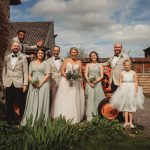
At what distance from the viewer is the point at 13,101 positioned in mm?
9180

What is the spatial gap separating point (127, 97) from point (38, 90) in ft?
6.85

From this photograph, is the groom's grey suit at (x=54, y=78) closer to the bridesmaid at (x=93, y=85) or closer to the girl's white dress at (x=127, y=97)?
the bridesmaid at (x=93, y=85)

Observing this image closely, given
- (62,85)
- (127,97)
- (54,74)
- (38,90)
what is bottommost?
(127,97)

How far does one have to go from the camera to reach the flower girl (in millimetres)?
9070

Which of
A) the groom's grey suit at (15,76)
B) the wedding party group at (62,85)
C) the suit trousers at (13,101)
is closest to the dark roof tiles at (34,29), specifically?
the wedding party group at (62,85)

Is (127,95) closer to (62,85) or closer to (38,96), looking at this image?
(62,85)

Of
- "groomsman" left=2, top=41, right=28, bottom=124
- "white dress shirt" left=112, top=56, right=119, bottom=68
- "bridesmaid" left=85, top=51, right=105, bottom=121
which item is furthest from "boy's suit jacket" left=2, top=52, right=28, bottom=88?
"white dress shirt" left=112, top=56, right=119, bottom=68

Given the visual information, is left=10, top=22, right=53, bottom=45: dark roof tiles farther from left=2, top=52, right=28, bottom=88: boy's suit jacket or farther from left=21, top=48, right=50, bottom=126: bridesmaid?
left=2, top=52, right=28, bottom=88: boy's suit jacket

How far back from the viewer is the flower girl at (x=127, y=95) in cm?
907

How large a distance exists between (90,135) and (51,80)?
230 cm

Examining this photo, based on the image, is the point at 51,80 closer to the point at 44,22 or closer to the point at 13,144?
the point at 13,144

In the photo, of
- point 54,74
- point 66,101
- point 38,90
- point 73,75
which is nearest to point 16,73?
point 38,90

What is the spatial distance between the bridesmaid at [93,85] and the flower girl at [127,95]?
64 cm

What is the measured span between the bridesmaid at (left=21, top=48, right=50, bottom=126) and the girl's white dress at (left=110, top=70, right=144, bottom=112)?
1.61 metres
